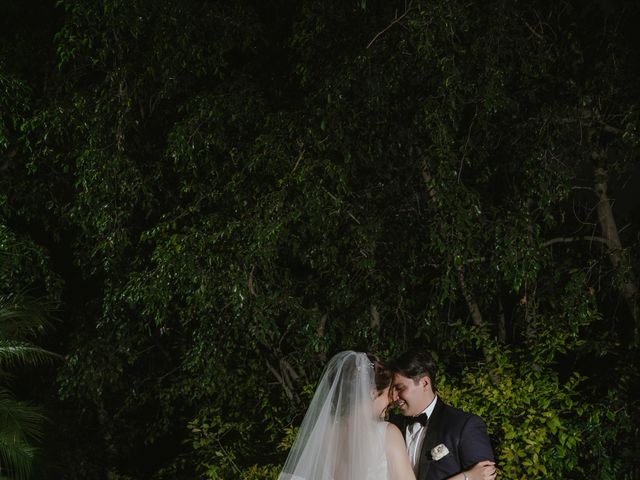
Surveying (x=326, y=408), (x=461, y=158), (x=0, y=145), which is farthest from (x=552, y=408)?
(x=0, y=145)

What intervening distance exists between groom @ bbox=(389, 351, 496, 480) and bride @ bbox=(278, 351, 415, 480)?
12 cm

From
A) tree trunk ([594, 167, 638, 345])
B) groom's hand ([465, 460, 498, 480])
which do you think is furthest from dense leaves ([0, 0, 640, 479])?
groom's hand ([465, 460, 498, 480])

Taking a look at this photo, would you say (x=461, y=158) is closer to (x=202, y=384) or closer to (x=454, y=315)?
(x=454, y=315)

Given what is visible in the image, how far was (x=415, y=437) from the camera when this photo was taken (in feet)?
13.3

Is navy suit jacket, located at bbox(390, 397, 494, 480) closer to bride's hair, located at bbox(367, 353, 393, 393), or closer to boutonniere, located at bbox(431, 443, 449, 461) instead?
boutonniere, located at bbox(431, 443, 449, 461)

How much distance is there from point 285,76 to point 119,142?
6.21ft

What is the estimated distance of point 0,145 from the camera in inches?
333

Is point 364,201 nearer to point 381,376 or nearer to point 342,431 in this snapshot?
point 381,376

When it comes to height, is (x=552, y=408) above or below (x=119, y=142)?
below

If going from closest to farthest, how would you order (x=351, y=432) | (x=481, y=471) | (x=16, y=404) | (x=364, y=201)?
(x=481, y=471)
(x=351, y=432)
(x=364, y=201)
(x=16, y=404)

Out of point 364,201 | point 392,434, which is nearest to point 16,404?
point 364,201

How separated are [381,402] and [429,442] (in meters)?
0.33

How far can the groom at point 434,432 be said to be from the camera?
3770 mm

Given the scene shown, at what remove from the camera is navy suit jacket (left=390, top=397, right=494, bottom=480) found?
378cm
